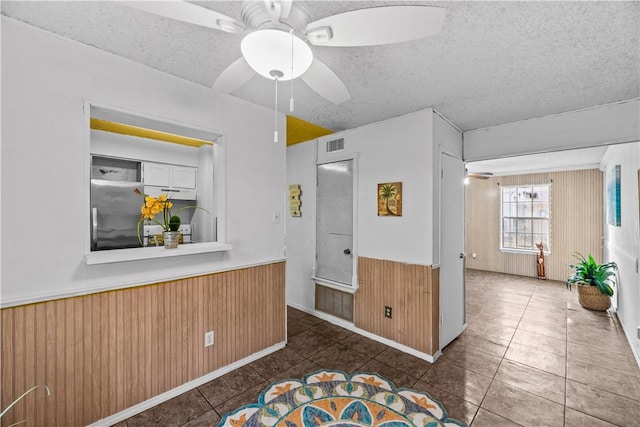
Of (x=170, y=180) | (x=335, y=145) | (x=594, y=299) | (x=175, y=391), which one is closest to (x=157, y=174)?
(x=170, y=180)

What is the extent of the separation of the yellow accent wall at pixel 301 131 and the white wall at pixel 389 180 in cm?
11

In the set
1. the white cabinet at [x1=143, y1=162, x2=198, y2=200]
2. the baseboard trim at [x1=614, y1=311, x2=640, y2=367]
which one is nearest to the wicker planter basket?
the baseboard trim at [x1=614, y1=311, x2=640, y2=367]

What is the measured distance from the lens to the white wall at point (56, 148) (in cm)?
149

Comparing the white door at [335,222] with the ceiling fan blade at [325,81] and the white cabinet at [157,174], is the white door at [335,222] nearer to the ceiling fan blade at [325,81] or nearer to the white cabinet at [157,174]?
the ceiling fan blade at [325,81]

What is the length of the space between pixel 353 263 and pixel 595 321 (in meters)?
3.23

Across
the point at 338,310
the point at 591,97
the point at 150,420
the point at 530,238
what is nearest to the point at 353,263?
the point at 338,310

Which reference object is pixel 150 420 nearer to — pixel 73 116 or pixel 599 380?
pixel 73 116

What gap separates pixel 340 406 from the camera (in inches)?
77.4

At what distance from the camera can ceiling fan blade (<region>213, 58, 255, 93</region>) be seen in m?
1.39

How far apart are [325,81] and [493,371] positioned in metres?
2.75

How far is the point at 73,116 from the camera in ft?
5.52

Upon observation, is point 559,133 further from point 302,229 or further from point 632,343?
point 302,229

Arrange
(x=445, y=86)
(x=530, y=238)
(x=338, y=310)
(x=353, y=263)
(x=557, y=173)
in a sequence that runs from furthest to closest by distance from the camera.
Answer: (x=530, y=238) → (x=557, y=173) → (x=338, y=310) → (x=353, y=263) → (x=445, y=86)

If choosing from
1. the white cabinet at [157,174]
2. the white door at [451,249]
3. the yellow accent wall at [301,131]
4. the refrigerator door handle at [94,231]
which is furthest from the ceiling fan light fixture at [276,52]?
the white cabinet at [157,174]
